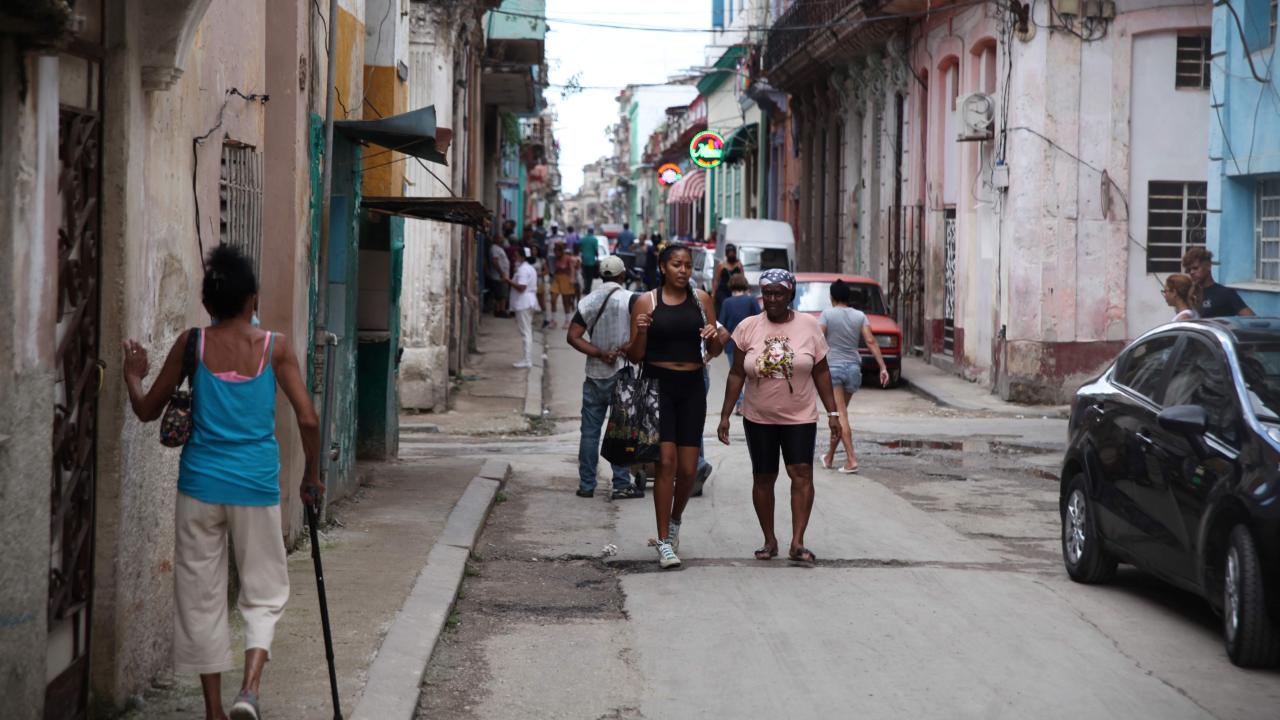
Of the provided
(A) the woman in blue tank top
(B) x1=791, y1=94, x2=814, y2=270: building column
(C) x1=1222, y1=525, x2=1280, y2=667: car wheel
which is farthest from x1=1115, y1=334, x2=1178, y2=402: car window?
(B) x1=791, y1=94, x2=814, y2=270: building column

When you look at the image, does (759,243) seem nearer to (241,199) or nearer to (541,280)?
(541,280)

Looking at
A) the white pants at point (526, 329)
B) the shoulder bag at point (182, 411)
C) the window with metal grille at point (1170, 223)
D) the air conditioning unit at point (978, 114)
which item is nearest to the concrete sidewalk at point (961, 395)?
the window with metal grille at point (1170, 223)

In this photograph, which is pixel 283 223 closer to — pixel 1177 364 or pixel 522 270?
pixel 1177 364

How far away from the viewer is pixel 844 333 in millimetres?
14508

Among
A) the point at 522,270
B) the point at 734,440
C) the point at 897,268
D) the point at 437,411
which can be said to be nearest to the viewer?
the point at 734,440

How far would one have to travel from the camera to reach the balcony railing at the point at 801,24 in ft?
97.7

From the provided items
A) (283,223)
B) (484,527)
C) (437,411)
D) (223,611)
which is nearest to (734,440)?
(437,411)

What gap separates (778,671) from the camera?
7008mm

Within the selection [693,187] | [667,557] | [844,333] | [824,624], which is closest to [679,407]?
[667,557]

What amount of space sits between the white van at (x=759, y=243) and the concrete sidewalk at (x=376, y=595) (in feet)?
56.5

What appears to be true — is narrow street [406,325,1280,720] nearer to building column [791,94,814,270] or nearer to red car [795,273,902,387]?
red car [795,273,902,387]

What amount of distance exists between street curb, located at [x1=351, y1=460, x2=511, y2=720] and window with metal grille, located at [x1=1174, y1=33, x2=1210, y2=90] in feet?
46.1

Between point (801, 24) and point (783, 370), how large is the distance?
26.2 m

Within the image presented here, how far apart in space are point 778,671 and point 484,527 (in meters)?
4.26
